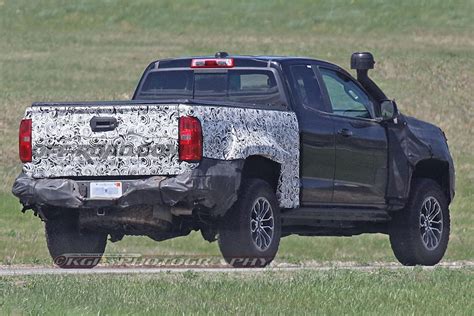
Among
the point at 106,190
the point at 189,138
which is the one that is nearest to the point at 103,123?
the point at 106,190

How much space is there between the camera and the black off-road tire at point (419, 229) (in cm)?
1689

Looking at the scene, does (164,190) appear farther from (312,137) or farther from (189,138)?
(312,137)

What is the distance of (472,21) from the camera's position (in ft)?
206

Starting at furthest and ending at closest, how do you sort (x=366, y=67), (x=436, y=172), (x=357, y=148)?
(x=436, y=172)
(x=366, y=67)
(x=357, y=148)

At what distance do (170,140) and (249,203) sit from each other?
105cm

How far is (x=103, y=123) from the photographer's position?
1430 cm

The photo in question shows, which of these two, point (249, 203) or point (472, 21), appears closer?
point (249, 203)

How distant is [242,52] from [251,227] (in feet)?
129

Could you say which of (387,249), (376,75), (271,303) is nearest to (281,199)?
(271,303)

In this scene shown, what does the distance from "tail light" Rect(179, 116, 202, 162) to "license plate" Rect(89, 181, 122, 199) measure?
663 mm

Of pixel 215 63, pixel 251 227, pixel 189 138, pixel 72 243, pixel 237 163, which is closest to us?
pixel 189 138

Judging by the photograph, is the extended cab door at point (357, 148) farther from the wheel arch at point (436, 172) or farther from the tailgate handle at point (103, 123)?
the tailgate handle at point (103, 123)

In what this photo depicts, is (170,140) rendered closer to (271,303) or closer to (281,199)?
(281,199)

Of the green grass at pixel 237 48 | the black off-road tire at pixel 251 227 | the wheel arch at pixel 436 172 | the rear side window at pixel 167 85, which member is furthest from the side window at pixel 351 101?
the green grass at pixel 237 48
